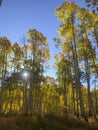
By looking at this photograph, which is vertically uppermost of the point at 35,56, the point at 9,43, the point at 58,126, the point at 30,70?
the point at 9,43

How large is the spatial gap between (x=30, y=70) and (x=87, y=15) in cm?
1006

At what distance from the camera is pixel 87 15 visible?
18.9 meters

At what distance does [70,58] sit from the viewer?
25062 mm

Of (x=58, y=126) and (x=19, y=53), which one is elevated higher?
(x=19, y=53)

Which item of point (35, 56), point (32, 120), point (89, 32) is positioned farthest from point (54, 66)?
point (32, 120)

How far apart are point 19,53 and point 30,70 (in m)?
4.11

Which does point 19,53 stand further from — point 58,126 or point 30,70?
point 58,126

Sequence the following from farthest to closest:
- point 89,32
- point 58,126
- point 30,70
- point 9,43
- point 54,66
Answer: point 54,66 → point 9,43 → point 30,70 → point 89,32 → point 58,126

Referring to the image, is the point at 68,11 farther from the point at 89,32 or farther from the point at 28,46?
the point at 28,46

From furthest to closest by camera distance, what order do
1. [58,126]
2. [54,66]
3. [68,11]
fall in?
[54,66] → [68,11] → [58,126]

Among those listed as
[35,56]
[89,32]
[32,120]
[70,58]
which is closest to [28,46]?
[35,56]

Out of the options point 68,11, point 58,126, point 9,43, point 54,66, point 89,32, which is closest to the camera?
point 58,126

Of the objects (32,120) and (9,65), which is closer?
(32,120)

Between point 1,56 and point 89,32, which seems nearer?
point 89,32
